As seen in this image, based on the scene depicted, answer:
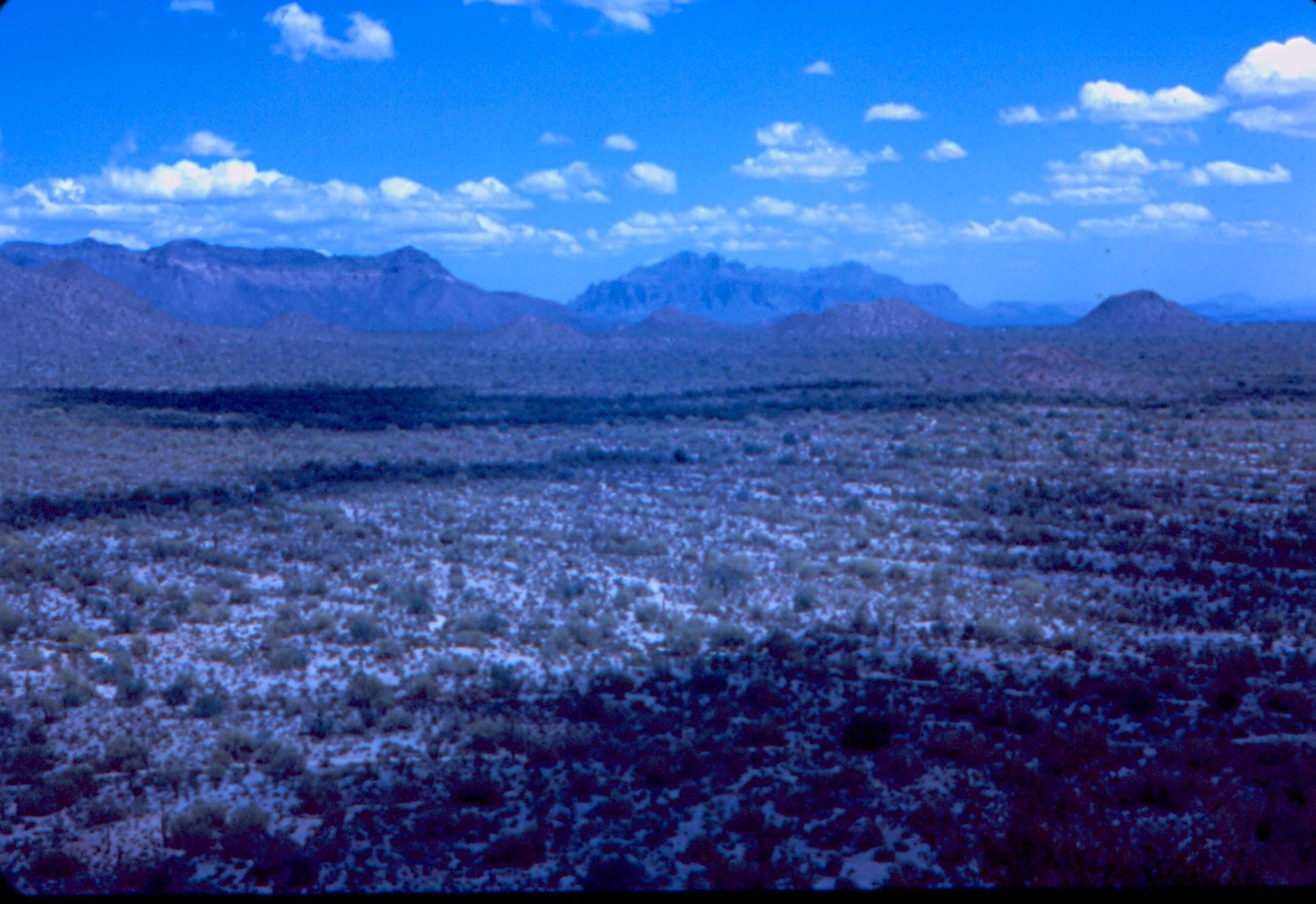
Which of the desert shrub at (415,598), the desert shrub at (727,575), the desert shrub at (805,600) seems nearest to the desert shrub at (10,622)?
the desert shrub at (415,598)

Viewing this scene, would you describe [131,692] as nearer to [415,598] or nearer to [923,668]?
[415,598]

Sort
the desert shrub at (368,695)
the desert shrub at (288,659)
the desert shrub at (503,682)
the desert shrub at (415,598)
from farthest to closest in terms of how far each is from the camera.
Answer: the desert shrub at (415,598) < the desert shrub at (288,659) < the desert shrub at (503,682) < the desert shrub at (368,695)

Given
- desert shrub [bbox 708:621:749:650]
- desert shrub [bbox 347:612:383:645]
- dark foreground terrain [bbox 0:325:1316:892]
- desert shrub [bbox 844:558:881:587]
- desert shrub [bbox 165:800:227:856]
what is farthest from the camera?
desert shrub [bbox 844:558:881:587]

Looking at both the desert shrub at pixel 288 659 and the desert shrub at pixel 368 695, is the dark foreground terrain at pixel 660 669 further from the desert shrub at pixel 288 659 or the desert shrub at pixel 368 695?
the desert shrub at pixel 288 659

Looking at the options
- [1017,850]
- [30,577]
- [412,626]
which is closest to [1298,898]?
[1017,850]

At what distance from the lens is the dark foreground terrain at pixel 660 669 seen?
7.93m

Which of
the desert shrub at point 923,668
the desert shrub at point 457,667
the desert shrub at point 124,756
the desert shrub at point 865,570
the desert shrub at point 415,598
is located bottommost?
the desert shrub at point 124,756

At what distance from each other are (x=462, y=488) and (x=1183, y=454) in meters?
21.6

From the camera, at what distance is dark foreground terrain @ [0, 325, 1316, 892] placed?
793 cm

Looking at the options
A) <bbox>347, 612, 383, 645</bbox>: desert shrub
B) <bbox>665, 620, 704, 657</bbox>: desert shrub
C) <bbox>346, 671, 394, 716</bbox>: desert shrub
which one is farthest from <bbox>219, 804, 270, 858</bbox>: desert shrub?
<bbox>665, 620, 704, 657</bbox>: desert shrub

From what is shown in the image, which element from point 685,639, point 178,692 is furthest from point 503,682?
point 178,692

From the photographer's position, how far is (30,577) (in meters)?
17.1

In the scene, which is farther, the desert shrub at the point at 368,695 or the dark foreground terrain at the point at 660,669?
the desert shrub at the point at 368,695

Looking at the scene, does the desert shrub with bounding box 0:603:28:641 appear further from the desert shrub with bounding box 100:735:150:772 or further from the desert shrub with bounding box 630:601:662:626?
the desert shrub with bounding box 630:601:662:626
